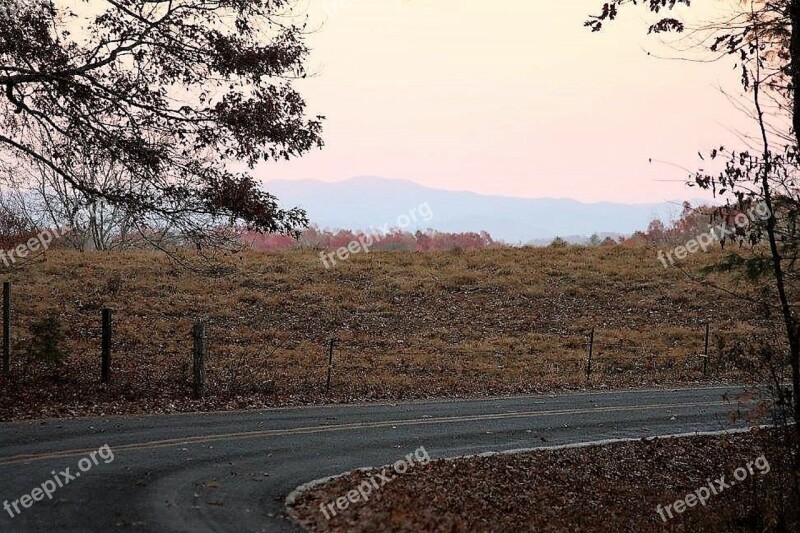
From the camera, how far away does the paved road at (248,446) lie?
864cm

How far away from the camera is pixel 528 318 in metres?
30.0

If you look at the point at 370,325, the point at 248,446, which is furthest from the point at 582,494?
the point at 370,325

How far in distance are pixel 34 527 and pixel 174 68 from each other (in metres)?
10.2

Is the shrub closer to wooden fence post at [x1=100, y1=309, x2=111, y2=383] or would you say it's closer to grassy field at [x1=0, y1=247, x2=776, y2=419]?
grassy field at [x1=0, y1=247, x2=776, y2=419]

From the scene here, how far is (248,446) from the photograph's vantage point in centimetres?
1227

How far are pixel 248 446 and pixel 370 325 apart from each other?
1630cm

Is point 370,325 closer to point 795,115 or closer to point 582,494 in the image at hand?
point 582,494

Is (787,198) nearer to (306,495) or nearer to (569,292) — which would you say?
(306,495)

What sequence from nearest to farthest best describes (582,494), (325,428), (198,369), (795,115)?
(795,115) < (582,494) < (325,428) < (198,369)

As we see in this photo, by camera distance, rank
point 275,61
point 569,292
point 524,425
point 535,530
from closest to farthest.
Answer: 1. point 535,530
2. point 524,425
3. point 275,61
4. point 569,292

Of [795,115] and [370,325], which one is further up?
[795,115]

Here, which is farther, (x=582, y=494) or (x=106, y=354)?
(x=106, y=354)

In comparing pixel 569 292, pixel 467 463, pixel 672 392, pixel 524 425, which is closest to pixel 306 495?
pixel 467 463

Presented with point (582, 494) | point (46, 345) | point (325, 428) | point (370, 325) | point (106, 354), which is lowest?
point (582, 494)
